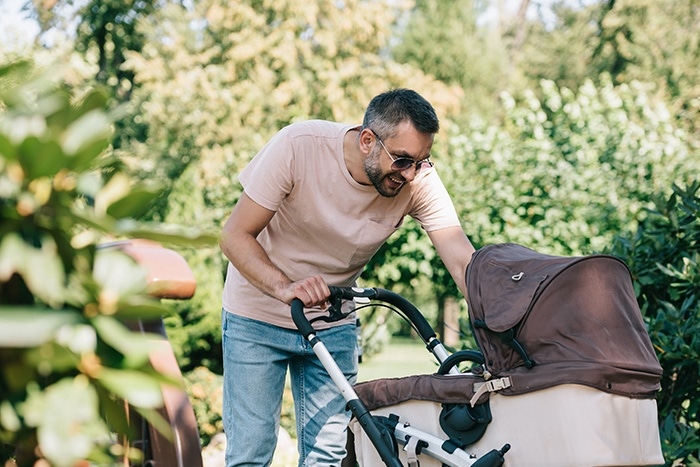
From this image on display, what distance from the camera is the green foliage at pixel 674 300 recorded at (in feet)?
11.5

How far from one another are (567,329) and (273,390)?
110cm

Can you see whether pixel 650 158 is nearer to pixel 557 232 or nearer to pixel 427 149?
pixel 557 232

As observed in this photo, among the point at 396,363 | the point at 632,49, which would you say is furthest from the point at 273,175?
the point at 632,49

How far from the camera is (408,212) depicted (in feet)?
10.7

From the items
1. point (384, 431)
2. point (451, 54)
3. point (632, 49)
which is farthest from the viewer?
point (451, 54)

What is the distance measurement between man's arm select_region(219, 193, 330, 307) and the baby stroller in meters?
0.35

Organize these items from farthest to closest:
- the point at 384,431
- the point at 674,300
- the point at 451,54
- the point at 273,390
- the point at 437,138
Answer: the point at 451,54 < the point at 437,138 < the point at 674,300 < the point at 273,390 < the point at 384,431

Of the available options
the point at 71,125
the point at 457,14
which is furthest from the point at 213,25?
the point at 71,125

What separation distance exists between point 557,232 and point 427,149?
4058mm

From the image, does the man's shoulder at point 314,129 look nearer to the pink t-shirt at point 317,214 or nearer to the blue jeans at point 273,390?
the pink t-shirt at point 317,214

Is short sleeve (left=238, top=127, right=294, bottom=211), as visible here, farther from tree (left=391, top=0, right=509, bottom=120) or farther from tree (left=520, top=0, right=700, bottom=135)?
tree (left=391, top=0, right=509, bottom=120)

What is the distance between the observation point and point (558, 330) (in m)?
2.44

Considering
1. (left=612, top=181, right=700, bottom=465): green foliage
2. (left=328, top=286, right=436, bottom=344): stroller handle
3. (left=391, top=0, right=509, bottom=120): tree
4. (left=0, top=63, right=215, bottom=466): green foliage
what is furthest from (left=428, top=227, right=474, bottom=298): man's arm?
(left=391, top=0, right=509, bottom=120): tree

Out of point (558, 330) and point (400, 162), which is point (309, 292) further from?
point (558, 330)
